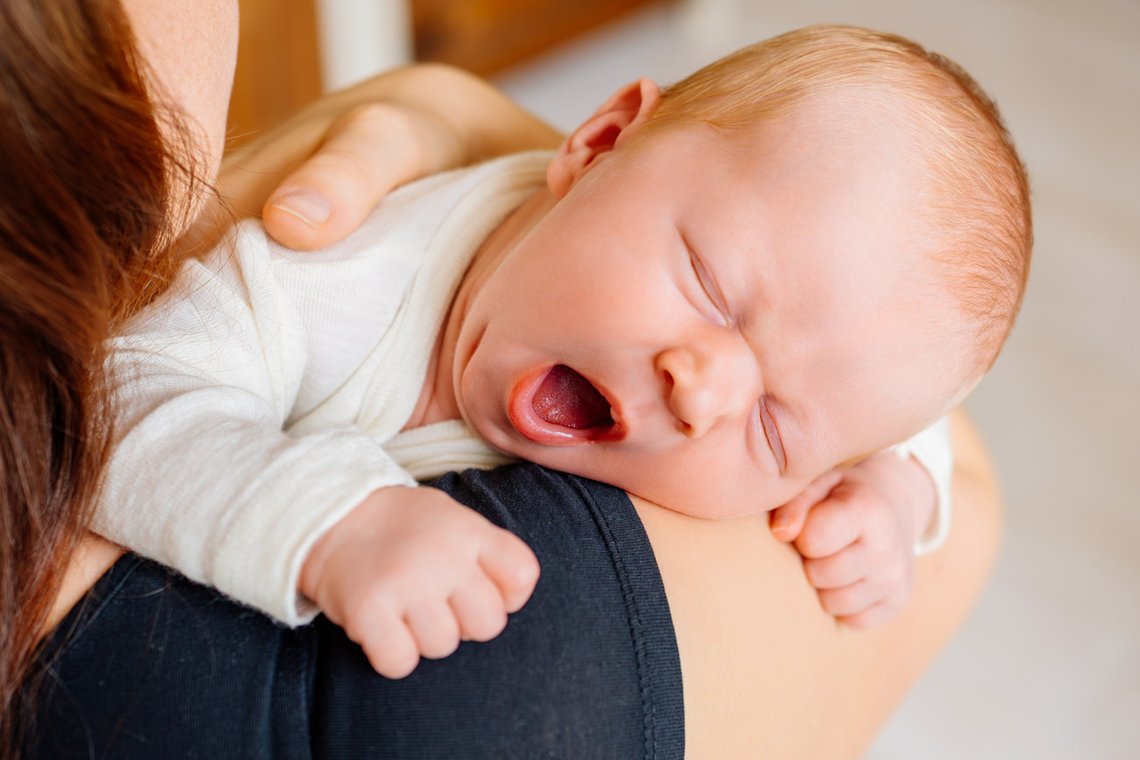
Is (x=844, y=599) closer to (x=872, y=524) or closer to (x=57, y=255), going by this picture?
(x=872, y=524)

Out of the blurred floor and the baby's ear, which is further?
the blurred floor

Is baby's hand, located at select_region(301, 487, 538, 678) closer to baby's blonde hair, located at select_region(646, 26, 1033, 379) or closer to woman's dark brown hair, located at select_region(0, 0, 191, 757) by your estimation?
woman's dark brown hair, located at select_region(0, 0, 191, 757)

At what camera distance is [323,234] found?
877 millimetres

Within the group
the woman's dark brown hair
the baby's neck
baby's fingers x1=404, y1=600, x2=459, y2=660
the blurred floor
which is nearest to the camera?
the woman's dark brown hair

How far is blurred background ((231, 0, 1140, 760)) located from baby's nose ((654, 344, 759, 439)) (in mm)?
397

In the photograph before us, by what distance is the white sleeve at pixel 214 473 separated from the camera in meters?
0.63

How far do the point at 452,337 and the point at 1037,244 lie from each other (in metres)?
2.00

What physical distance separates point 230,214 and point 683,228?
33 cm

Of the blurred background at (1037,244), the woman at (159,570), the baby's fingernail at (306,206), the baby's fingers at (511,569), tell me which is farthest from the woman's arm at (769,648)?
the blurred background at (1037,244)

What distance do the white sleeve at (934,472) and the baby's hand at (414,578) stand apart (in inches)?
18.8

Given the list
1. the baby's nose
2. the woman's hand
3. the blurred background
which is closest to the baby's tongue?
the baby's nose

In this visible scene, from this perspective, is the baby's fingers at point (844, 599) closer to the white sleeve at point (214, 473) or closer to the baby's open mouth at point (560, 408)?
the baby's open mouth at point (560, 408)

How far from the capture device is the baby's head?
82 centimetres

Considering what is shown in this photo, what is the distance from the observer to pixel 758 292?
2.72 ft
